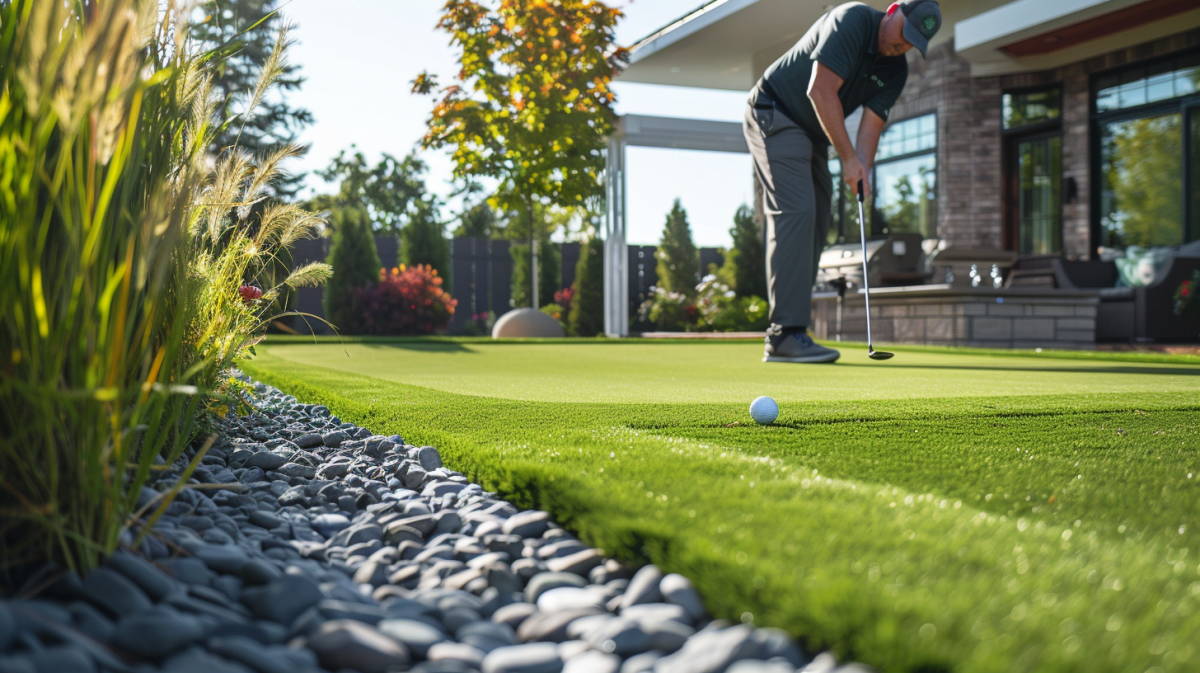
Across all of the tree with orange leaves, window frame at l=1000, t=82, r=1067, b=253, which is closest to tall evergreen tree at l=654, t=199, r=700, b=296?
the tree with orange leaves

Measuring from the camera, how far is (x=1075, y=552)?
3.53ft

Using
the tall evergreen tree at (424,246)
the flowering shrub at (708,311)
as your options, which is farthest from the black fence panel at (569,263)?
the tall evergreen tree at (424,246)

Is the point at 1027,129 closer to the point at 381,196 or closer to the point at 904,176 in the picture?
the point at 904,176

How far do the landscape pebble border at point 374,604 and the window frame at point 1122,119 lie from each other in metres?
11.3

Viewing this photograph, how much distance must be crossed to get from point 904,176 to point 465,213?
80.9ft

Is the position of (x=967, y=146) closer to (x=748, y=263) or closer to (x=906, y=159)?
(x=906, y=159)

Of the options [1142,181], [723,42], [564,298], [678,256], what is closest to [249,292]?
[1142,181]

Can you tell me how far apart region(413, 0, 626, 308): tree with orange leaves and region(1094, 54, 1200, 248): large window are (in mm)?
6705

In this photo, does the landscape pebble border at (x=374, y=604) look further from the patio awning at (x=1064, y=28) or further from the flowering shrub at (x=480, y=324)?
the flowering shrub at (x=480, y=324)

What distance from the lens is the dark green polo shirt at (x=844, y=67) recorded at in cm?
441

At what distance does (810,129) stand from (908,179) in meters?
9.16

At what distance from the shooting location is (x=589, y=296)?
15352mm

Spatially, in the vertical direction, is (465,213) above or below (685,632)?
above

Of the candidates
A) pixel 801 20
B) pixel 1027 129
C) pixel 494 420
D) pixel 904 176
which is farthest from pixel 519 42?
pixel 494 420
